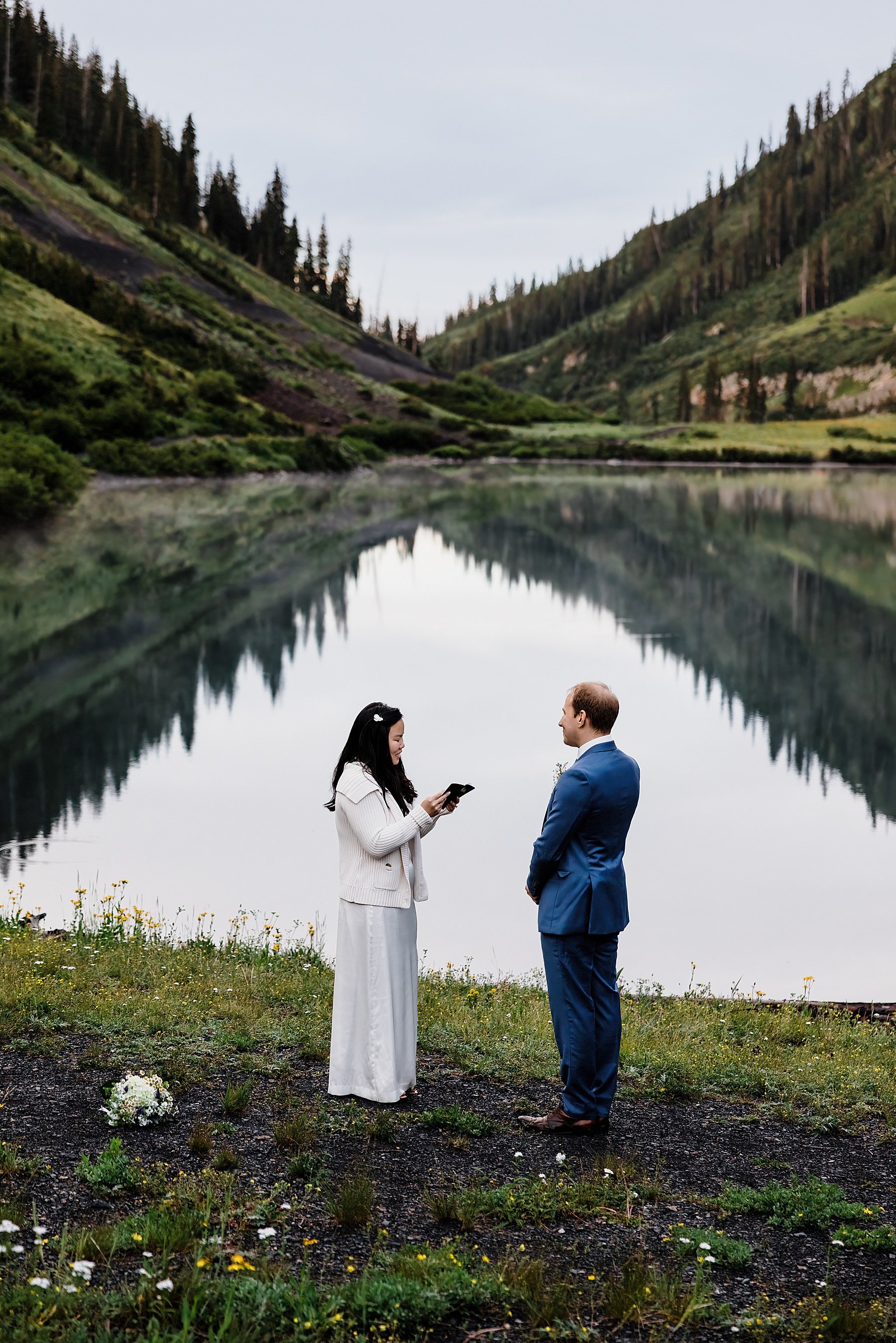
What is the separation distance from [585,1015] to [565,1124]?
1.90 feet

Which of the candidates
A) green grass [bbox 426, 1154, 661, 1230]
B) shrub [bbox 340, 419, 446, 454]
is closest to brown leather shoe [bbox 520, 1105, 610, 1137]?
green grass [bbox 426, 1154, 661, 1230]

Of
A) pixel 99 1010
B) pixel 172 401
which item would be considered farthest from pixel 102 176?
pixel 99 1010

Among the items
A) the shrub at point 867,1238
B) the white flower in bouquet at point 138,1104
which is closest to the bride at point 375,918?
the white flower in bouquet at point 138,1104

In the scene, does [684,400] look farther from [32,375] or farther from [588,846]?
[588,846]

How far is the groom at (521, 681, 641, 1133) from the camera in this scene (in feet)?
19.6

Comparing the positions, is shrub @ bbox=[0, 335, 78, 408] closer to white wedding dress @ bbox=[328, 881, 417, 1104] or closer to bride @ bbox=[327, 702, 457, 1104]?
bride @ bbox=[327, 702, 457, 1104]

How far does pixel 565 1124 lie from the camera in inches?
243

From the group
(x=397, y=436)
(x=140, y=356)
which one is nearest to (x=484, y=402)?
(x=397, y=436)

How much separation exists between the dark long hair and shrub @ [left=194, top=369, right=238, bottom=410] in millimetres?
78710

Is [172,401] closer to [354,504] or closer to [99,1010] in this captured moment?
[354,504]

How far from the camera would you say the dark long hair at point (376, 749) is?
21.2 feet

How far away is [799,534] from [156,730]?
35014 mm

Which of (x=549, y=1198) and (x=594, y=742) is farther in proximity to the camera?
(x=594, y=742)

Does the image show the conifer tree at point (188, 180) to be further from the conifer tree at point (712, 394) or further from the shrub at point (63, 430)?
the shrub at point (63, 430)
